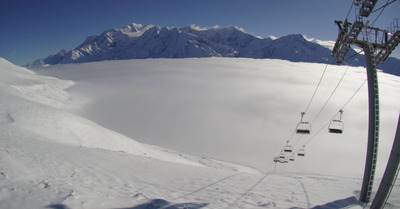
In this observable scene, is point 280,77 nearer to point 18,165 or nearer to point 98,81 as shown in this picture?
point 98,81

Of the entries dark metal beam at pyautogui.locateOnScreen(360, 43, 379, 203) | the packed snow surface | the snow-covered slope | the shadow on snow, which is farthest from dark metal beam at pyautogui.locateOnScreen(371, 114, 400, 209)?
the snow-covered slope

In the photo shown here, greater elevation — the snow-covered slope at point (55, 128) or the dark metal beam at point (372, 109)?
the dark metal beam at point (372, 109)

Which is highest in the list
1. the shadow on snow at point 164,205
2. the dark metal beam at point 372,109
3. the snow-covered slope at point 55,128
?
the dark metal beam at point 372,109

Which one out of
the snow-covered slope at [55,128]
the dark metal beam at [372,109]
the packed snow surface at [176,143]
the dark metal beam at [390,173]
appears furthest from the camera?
the snow-covered slope at [55,128]

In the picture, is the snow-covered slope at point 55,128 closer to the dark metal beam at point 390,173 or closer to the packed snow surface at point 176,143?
the packed snow surface at point 176,143

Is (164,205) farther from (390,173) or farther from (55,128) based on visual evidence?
(55,128)

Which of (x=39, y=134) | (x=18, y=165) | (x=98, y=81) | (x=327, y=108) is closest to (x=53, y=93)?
(x=98, y=81)

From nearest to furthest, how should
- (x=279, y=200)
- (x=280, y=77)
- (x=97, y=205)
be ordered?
(x=97, y=205) < (x=279, y=200) < (x=280, y=77)

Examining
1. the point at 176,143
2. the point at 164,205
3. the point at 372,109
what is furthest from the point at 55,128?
the point at 372,109

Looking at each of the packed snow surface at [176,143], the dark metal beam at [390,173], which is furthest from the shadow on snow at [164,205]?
the dark metal beam at [390,173]
